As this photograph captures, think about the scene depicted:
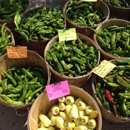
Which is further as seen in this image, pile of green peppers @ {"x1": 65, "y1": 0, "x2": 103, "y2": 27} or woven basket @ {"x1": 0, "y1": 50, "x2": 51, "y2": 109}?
pile of green peppers @ {"x1": 65, "y1": 0, "x2": 103, "y2": 27}

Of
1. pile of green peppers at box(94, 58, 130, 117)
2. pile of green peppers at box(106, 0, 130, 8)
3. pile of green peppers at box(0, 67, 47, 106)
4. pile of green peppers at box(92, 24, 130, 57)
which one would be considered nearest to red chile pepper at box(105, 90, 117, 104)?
pile of green peppers at box(94, 58, 130, 117)

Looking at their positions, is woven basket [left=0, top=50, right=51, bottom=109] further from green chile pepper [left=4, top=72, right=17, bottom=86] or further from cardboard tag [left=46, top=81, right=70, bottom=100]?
cardboard tag [left=46, top=81, right=70, bottom=100]

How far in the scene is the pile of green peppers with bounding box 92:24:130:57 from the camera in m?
2.98

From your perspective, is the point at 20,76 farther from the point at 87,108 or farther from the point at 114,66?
the point at 114,66

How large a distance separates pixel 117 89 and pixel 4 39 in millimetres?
1882

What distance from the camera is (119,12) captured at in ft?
12.1

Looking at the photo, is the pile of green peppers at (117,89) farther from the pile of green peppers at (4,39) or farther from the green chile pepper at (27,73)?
the pile of green peppers at (4,39)

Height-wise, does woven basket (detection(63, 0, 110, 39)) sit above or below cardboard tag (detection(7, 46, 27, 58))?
above

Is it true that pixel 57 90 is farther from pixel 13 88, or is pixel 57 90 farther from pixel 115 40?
pixel 115 40

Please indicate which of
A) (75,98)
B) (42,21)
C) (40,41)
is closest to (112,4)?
(42,21)

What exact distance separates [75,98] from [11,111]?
3.40 ft

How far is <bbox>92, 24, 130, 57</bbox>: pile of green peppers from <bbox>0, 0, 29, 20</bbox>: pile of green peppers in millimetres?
1559

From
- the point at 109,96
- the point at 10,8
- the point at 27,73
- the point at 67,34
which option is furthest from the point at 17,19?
the point at 109,96

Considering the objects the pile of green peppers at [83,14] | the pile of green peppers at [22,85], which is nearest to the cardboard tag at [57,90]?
the pile of green peppers at [22,85]
